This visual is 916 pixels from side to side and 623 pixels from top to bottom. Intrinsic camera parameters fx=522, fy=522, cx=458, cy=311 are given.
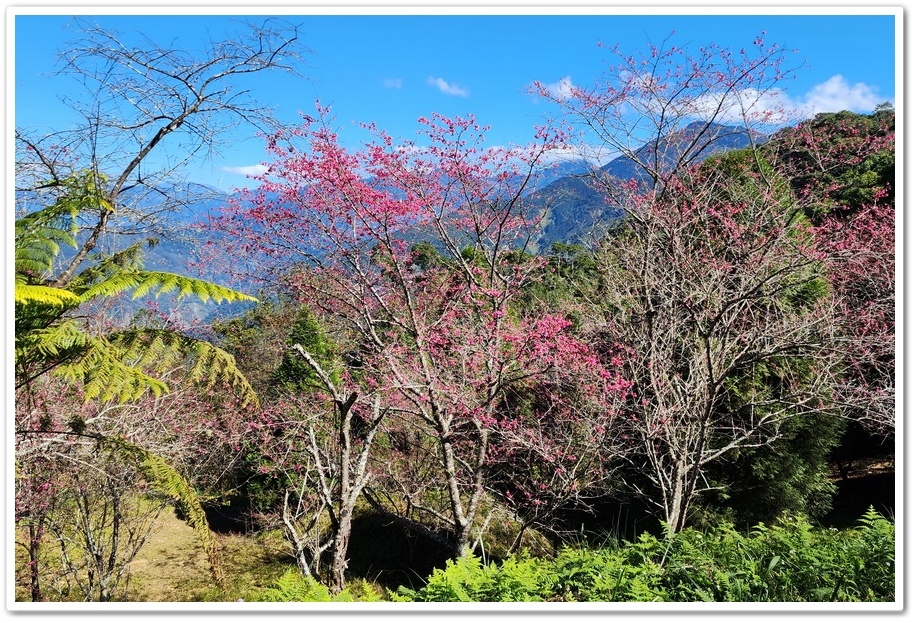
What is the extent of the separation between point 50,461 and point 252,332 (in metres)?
8.67

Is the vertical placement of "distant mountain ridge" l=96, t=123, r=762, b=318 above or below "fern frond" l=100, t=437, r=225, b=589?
above

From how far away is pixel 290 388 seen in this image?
7.99 meters

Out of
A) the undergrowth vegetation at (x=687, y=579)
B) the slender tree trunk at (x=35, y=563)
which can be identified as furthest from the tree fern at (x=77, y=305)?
the slender tree trunk at (x=35, y=563)

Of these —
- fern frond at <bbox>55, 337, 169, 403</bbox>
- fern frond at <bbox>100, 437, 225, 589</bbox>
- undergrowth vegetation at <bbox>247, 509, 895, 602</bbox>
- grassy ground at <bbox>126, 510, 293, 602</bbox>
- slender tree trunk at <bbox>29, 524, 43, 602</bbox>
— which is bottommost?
grassy ground at <bbox>126, 510, 293, 602</bbox>

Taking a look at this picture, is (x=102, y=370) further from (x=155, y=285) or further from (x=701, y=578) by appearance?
(x=701, y=578)

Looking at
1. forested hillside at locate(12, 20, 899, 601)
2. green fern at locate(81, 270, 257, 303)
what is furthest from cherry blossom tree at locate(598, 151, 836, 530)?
green fern at locate(81, 270, 257, 303)

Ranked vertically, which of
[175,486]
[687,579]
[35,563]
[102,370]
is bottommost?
[35,563]

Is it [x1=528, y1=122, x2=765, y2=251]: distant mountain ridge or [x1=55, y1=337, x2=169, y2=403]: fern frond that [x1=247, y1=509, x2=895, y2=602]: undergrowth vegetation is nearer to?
[x1=55, y1=337, x2=169, y2=403]: fern frond

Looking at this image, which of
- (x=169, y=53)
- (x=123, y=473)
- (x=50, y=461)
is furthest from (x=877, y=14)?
(x=50, y=461)

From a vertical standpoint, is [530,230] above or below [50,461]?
above

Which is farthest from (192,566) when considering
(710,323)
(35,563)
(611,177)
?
(611,177)

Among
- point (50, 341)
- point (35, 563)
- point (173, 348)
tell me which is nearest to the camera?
point (50, 341)

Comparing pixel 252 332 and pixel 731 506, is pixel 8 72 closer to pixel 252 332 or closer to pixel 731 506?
pixel 731 506

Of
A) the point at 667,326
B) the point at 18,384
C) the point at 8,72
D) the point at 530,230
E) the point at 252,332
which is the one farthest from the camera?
the point at 252,332
